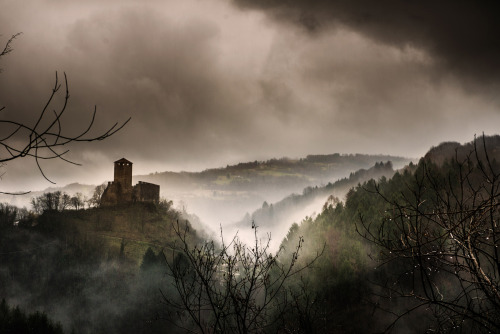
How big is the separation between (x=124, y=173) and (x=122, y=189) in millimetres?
5463

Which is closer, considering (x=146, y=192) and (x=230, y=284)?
(x=230, y=284)

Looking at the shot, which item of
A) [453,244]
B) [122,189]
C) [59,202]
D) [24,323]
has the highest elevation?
[453,244]

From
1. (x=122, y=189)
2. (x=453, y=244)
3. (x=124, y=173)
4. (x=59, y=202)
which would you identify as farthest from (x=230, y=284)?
(x=59, y=202)

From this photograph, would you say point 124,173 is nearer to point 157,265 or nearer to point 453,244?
point 157,265

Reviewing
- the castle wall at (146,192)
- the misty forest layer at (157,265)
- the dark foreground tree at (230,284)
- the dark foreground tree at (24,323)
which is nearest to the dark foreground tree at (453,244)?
the dark foreground tree at (230,284)

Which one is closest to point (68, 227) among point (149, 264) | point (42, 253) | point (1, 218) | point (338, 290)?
point (42, 253)

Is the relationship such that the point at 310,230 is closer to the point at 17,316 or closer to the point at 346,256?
the point at 346,256

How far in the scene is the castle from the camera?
351 feet

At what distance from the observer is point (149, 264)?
7700cm

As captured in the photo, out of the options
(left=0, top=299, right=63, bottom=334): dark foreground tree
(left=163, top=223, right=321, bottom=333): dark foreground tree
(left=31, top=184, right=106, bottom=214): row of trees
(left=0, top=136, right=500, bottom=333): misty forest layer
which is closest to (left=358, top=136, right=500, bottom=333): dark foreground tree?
(left=163, top=223, right=321, bottom=333): dark foreground tree

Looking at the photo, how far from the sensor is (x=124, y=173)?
10788 cm

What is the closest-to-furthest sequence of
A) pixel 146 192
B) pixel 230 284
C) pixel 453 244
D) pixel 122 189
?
pixel 453 244, pixel 230 284, pixel 122 189, pixel 146 192

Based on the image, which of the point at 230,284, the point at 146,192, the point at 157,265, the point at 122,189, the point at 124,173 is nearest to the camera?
the point at 230,284

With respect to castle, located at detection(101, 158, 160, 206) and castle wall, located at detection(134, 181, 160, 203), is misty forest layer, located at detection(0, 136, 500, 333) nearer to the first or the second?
castle wall, located at detection(134, 181, 160, 203)
